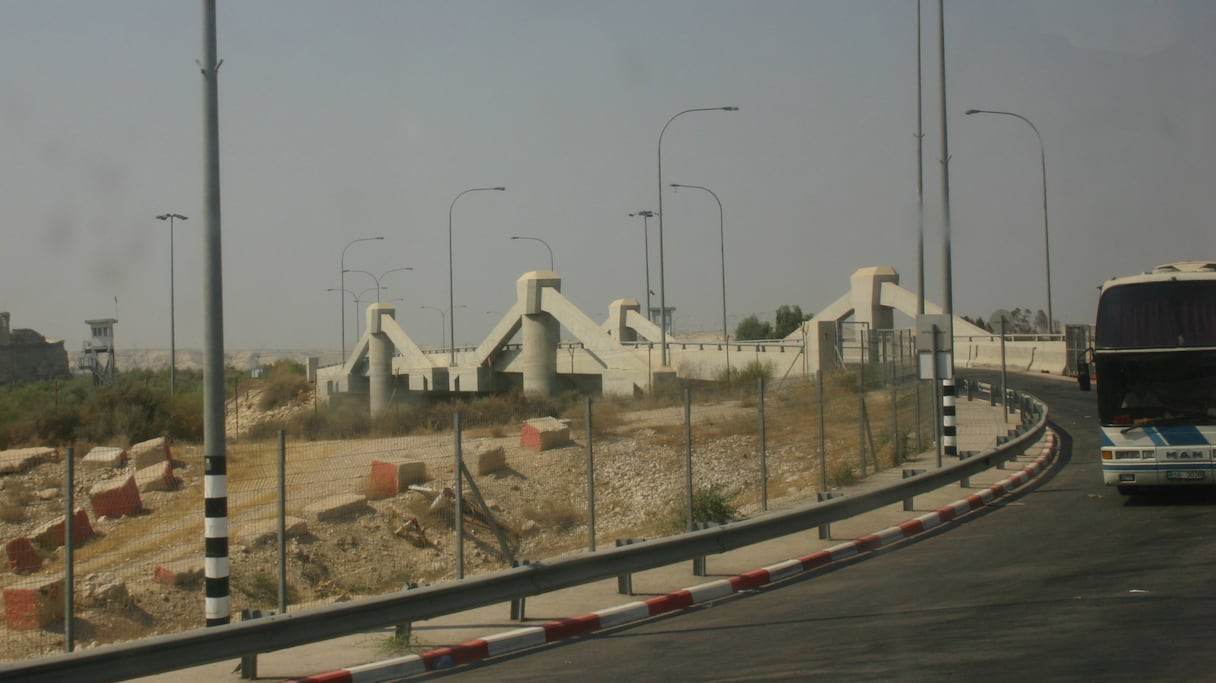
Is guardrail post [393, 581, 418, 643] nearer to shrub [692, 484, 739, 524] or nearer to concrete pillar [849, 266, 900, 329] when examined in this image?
shrub [692, 484, 739, 524]

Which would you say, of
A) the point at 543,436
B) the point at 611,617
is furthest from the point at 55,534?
the point at 611,617

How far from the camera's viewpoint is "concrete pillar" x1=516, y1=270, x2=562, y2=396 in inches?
2574

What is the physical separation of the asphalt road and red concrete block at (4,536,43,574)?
1118 cm

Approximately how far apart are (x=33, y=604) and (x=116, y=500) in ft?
25.3

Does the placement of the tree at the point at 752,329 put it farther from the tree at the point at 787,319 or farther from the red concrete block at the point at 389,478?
the red concrete block at the point at 389,478

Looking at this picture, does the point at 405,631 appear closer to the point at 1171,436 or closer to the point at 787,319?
the point at 1171,436

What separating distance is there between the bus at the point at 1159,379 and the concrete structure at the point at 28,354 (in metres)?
87.1

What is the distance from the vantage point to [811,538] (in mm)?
14562

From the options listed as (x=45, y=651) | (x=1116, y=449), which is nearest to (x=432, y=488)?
(x=45, y=651)

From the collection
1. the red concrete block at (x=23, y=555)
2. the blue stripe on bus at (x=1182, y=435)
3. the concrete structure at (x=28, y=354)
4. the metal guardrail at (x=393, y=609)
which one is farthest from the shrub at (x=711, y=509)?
the concrete structure at (x=28, y=354)

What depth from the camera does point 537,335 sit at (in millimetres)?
66688

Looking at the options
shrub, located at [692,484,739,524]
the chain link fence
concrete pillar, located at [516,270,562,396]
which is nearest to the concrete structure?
concrete pillar, located at [516,270,562,396]

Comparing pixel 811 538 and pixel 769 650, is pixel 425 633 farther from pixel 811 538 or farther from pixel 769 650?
pixel 811 538

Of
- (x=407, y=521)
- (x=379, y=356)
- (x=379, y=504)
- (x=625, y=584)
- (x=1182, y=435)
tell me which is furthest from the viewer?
(x=379, y=356)
